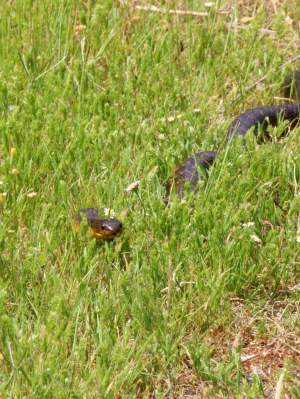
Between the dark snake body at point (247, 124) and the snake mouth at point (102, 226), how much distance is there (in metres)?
0.39

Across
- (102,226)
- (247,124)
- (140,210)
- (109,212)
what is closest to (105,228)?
(102,226)

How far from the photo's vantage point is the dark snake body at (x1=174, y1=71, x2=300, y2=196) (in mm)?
5199

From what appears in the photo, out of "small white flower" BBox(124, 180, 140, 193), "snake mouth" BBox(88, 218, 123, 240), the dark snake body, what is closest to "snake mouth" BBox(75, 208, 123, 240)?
"snake mouth" BBox(88, 218, 123, 240)

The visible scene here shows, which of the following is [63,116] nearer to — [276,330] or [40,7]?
[40,7]

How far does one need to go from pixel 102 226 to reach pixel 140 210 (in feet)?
1.09

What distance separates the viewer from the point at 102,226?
15.1ft

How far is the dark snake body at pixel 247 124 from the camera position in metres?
5.20

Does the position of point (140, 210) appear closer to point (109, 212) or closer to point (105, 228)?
point (109, 212)

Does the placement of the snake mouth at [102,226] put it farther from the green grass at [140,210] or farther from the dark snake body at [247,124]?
the dark snake body at [247,124]

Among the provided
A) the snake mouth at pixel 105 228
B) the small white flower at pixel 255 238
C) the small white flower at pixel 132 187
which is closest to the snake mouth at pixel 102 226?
the snake mouth at pixel 105 228

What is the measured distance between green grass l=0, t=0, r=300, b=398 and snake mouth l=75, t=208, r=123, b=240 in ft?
0.15

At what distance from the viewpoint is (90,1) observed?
263 inches

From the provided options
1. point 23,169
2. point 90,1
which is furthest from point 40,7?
point 23,169

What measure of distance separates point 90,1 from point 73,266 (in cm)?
275
